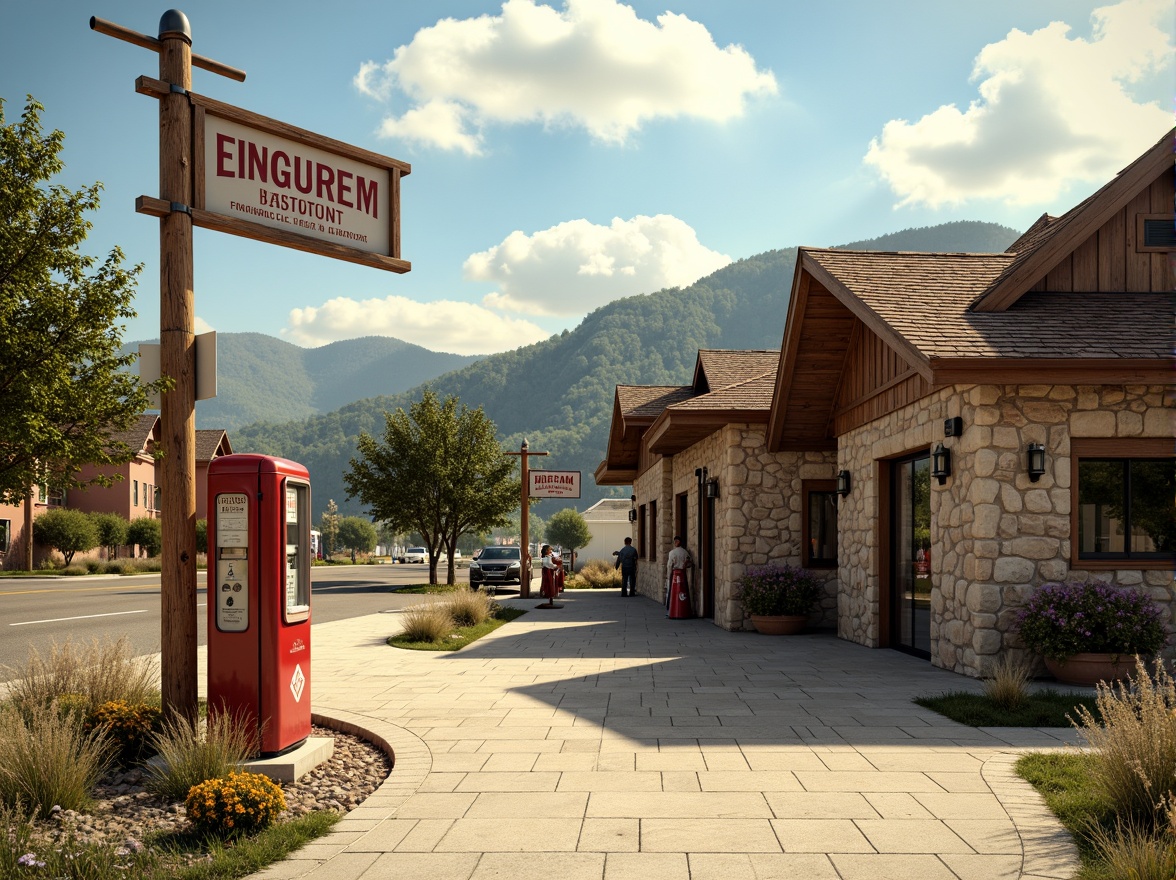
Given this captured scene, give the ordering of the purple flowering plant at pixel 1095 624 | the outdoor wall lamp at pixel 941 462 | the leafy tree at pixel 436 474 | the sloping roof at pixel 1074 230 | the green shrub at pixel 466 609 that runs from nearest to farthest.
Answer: the purple flowering plant at pixel 1095 624 → the outdoor wall lamp at pixel 941 462 → the sloping roof at pixel 1074 230 → the green shrub at pixel 466 609 → the leafy tree at pixel 436 474

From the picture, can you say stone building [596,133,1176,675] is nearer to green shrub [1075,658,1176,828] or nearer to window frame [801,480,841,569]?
window frame [801,480,841,569]

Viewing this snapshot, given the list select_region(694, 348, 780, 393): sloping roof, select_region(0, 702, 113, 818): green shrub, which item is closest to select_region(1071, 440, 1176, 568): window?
select_region(0, 702, 113, 818): green shrub

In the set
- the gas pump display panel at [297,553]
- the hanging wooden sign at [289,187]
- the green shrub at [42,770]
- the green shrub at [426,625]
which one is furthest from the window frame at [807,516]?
the green shrub at [42,770]

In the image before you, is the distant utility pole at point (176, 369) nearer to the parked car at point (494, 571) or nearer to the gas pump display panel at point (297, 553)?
the gas pump display panel at point (297, 553)

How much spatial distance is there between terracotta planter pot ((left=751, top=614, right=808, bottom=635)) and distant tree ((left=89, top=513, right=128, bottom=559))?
41624mm

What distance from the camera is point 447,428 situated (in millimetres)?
34250

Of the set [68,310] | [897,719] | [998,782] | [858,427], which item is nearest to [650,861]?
[998,782]

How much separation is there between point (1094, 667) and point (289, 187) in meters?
8.62

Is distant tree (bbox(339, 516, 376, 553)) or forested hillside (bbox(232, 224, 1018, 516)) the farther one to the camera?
forested hillside (bbox(232, 224, 1018, 516))

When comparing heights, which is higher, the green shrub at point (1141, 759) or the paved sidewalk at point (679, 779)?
the green shrub at point (1141, 759)

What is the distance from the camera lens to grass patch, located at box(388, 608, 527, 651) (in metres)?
14.2

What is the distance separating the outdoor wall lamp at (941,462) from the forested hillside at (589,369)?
128m

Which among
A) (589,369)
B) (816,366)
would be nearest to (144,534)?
(816,366)

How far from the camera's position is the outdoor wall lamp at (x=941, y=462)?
11.1 meters
